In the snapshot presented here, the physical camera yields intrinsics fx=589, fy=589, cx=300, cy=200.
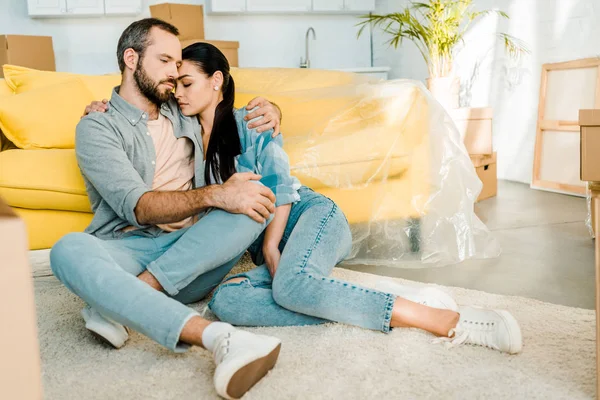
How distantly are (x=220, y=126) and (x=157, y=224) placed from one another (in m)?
0.35

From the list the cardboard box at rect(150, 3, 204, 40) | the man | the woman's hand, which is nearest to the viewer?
the man

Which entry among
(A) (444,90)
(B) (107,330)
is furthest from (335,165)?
(A) (444,90)

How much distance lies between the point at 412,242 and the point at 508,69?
7.98 feet

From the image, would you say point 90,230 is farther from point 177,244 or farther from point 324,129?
point 324,129

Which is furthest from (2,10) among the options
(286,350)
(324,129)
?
(286,350)

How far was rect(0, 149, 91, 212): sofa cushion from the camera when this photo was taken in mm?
2057

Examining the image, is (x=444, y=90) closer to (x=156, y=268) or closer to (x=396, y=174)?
(x=396, y=174)

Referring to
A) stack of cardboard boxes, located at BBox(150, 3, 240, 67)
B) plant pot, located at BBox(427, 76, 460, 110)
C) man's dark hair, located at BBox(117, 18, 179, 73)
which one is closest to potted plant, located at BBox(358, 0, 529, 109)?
plant pot, located at BBox(427, 76, 460, 110)

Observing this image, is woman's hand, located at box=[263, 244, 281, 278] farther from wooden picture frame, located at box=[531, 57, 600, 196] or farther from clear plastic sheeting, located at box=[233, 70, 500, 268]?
wooden picture frame, located at box=[531, 57, 600, 196]

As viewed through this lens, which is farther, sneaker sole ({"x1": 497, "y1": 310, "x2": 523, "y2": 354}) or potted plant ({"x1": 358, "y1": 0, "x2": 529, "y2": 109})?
potted plant ({"x1": 358, "y1": 0, "x2": 529, "y2": 109})

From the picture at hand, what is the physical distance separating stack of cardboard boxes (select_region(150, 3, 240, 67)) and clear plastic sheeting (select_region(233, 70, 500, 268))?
277 cm

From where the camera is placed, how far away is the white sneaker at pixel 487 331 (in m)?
1.31

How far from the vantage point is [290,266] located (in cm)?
149

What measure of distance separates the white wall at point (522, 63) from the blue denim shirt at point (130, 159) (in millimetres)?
2458
